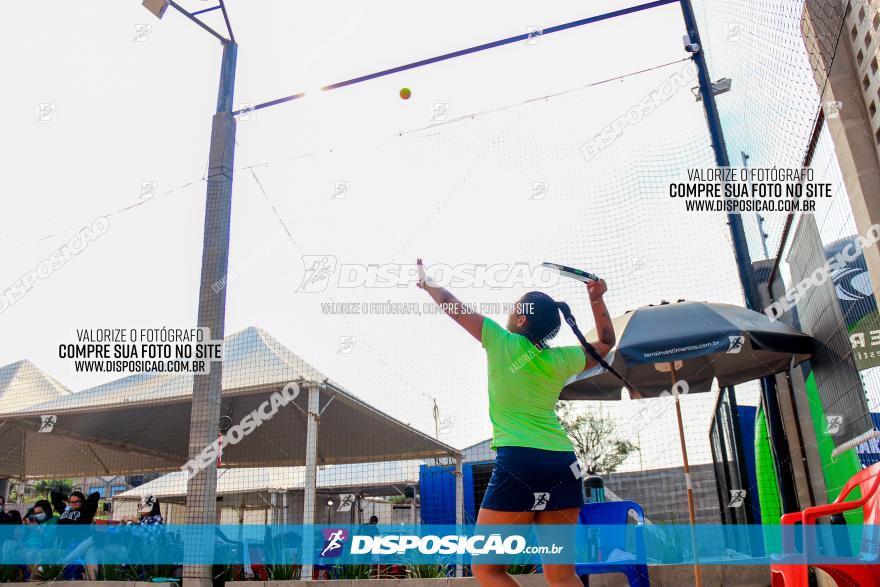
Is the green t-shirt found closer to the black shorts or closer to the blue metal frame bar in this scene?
the black shorts

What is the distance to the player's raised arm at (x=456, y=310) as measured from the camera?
2.59 m

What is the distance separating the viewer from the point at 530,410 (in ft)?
8.00

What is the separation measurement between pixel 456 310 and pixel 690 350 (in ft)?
7.76

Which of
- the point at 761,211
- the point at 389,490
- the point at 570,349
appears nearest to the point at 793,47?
the point at 761,211

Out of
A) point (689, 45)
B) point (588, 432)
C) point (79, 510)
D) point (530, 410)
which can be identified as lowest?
point (79, 510)

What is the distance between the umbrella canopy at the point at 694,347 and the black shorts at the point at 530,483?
7.14 feet

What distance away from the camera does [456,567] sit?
568 cm

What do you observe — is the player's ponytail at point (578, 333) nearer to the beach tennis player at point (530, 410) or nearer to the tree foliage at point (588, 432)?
the beach tennis player at point (530, 410)

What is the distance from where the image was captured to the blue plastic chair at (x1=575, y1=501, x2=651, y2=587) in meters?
3.82

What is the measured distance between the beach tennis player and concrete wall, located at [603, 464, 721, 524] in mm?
5203

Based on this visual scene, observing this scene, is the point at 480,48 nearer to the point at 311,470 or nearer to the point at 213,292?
the point at 213,292

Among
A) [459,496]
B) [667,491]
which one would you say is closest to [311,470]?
[459,496]

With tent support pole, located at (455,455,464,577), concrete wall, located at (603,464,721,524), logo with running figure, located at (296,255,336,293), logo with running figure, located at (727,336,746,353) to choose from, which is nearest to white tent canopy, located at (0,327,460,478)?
tent support pole, located at (455,455,464,577)

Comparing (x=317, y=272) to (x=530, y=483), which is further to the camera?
(x=317, y=272)
